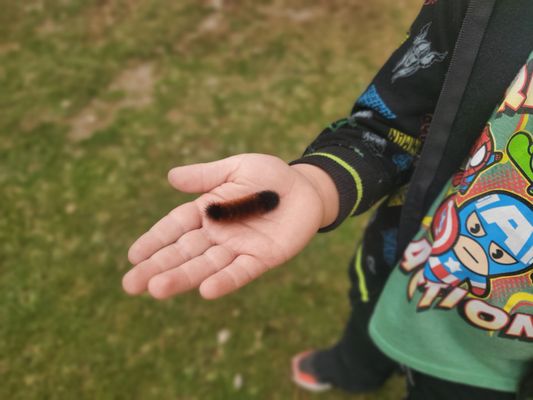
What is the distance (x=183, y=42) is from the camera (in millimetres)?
6938

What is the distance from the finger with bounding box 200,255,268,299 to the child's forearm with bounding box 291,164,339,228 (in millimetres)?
384

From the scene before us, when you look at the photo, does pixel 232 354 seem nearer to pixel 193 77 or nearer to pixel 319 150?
pixel 319 150

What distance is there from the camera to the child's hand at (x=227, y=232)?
1704mm

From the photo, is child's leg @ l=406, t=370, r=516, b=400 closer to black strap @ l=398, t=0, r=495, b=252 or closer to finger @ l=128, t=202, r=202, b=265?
black strap @ l=398, t=0, r=495, b=252

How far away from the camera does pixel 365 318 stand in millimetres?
2766

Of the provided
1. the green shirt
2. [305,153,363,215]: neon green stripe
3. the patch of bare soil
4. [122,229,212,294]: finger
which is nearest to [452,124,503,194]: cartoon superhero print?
the green shirt

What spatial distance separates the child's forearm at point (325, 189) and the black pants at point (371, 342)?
20.6 inches

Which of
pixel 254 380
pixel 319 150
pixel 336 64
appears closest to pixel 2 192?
pixel 254 380

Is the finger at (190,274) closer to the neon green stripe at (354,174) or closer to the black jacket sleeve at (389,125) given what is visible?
the black jacket sleeve at (389,125)

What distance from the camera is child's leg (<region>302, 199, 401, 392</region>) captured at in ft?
7.66

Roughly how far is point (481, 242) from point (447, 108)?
21.8 inches

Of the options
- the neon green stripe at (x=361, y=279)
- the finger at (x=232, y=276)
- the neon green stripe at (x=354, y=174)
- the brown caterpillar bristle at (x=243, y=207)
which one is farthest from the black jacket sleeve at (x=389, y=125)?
the neon green stripe at (x=361, y=279)

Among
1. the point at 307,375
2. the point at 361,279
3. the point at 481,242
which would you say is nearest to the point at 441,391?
the point at 361,279

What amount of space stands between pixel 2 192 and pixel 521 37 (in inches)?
216
